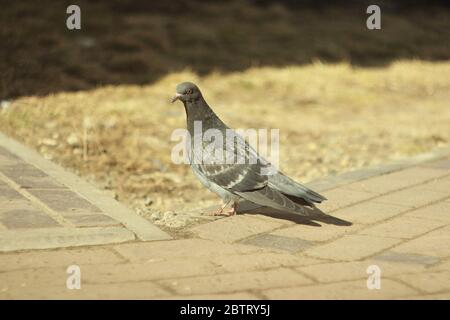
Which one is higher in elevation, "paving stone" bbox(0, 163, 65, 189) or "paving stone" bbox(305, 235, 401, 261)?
"paving stone" bbox(0, 163, 65, 189)

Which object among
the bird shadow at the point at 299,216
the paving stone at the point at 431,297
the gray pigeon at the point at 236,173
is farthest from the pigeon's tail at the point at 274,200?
the paving stone at the point at 431,297

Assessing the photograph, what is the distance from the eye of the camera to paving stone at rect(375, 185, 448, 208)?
16.8 feet

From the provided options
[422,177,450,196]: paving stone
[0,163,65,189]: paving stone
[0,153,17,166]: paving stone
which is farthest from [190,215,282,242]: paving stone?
[0,153,17,166]: paving stone

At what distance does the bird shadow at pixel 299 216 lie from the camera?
4664mm

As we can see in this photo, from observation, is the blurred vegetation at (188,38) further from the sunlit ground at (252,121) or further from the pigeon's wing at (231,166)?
the pigeon's wing at (231,166)

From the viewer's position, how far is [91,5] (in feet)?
37.6

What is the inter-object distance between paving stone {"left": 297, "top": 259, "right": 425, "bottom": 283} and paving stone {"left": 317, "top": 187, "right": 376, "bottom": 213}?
3.28 ft

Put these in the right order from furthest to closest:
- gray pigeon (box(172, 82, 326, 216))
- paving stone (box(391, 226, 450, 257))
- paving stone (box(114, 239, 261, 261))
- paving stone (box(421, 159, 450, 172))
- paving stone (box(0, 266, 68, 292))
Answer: paving stone (box(421, 159, 450, 172)) → gray pigeon (box(172, 82, 326, 216)) → paving stone (box(391, 226, 450, 257)) → paving stone (box(114, 239, 261, 261)) → paving stone (box(0, 266, 68, 292))

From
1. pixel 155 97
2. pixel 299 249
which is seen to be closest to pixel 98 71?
pixel 155 97

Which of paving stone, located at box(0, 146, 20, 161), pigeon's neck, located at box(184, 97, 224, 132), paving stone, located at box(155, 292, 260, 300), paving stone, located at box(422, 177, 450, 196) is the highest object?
pigeon's neck, located at box(184, 97, 224, 132)

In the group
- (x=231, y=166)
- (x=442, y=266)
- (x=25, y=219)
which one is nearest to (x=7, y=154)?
(x=25, y=219)

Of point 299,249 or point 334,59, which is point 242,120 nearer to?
point 334,59

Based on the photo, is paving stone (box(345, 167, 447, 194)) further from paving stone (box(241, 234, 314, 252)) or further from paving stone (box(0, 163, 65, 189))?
paving stone (box(0, 163, 65, 189))

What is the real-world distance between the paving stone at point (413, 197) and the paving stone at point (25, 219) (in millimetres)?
2155
